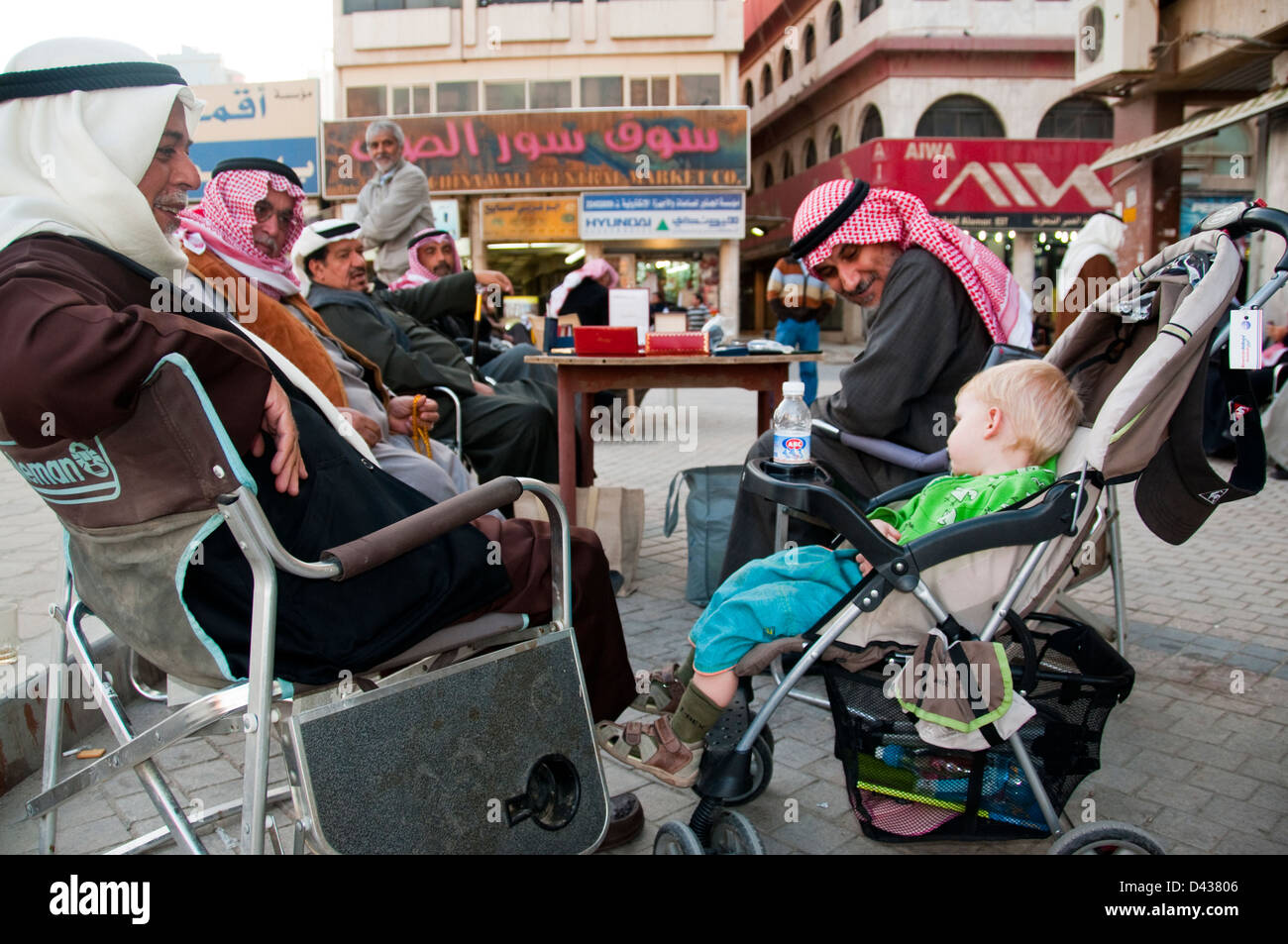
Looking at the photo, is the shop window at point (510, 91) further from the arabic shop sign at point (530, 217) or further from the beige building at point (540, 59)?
the arabic shop sign at point (530, 217)

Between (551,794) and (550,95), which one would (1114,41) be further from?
(550,95)

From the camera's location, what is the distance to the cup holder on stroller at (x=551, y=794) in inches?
73.5

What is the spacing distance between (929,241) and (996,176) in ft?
74.1

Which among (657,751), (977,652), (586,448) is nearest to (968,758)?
(977,652)

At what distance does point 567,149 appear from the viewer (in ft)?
83.8

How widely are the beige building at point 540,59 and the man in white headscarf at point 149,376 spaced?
2535cm

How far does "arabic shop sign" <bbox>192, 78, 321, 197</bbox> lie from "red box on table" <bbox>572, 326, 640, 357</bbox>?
81.3 ft

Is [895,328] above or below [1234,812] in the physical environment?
above

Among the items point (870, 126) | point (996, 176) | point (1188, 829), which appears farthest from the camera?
point (870, 126)

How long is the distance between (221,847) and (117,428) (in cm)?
126

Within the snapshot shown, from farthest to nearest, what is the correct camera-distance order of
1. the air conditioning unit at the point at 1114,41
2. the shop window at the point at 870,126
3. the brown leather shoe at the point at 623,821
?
1. the shop window at the point at 870,126
2. the air conditioning unit at the point at 1114,41
3. the brown leather shoe at the point at 623,821

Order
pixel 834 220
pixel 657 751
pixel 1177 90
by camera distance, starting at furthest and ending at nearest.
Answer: pixel 1177 90 < pixel 834 220 < pixel 657 751

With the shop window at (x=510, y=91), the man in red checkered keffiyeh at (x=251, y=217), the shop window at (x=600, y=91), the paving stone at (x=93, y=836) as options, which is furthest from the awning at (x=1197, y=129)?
the shop window at (x=510, y=91)
